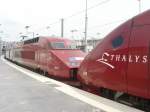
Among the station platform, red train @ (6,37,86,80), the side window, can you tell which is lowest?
the station platform

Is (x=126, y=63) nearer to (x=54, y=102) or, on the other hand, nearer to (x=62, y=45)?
(x=54, y=102)

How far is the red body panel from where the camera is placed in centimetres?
896

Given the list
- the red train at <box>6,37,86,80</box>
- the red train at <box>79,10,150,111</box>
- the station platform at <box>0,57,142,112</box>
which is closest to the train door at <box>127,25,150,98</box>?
the red train at <box>79,10,150,111</box>

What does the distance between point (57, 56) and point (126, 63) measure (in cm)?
941

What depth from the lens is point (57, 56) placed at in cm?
1881

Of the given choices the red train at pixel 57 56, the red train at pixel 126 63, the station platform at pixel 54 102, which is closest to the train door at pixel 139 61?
the red train at pixel 126 63

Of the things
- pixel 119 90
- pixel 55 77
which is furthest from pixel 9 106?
pixel 55 77

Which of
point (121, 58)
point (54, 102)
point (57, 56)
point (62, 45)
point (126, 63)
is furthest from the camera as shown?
point (62, 45)

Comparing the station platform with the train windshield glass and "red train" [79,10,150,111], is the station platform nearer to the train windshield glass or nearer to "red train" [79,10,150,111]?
"red train" [79,10,150,111]

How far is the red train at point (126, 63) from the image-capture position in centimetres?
897

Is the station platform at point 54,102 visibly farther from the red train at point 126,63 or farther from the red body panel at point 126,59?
the red body panel at point 126,59

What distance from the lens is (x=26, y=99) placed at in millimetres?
11031

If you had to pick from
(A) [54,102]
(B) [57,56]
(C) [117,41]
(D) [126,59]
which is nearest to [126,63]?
(D) [126,59]

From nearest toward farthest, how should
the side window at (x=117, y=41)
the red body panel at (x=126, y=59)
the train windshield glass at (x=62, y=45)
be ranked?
the red body panel at (x=126, y=59) → the side window at (x=117, y=41) → the train windshield glass at (x=62, y=45)
